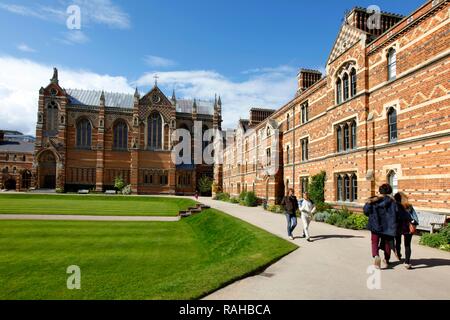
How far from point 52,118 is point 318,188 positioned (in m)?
66.2

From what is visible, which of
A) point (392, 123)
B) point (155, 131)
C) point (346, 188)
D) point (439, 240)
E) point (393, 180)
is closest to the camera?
point (439, 240)

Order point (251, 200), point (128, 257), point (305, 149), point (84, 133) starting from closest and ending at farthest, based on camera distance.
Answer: point (128, 257), point (305, 149), point (251, 200), point (84, 133)

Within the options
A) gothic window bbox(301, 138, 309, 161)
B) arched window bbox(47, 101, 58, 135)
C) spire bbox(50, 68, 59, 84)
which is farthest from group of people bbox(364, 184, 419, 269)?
spire bbox(50, 68, 59, 84)

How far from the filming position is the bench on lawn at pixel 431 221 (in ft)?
42.8

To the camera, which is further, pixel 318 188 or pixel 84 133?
pixel 84 133

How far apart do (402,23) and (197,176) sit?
63.2m

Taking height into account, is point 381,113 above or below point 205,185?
above

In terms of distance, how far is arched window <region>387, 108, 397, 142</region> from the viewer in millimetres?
17047

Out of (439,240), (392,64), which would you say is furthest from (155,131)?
(439,240)

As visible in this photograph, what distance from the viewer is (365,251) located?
428 inches

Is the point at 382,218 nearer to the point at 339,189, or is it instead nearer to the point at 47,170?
the point at 339,189

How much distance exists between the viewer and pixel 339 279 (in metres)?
7.59
